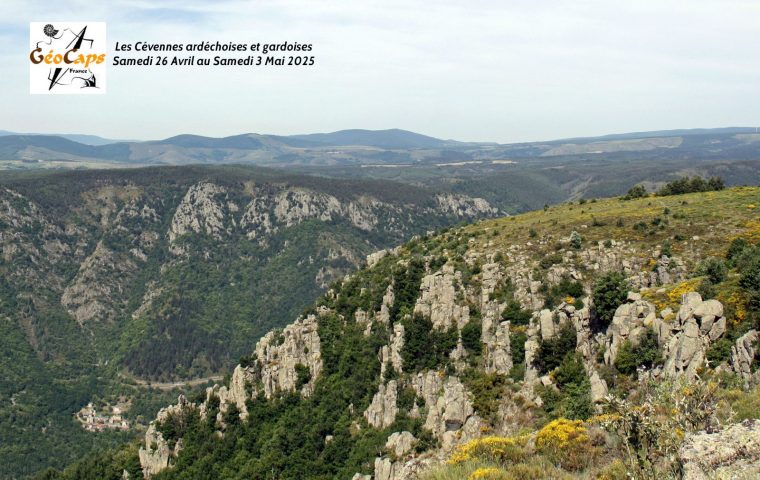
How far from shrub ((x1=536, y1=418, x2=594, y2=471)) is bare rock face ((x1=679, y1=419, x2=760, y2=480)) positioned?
8.51 m

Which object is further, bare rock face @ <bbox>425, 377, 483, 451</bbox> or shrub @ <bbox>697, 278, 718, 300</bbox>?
bare rock face @ <bbox>425, 377, 483, 451</bbox>

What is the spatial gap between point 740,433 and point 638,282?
161ft

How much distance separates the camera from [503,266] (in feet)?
243

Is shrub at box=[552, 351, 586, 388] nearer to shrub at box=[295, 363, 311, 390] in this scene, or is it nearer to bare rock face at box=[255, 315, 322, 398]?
bare rock face at box=[255, 315, 322, 398]

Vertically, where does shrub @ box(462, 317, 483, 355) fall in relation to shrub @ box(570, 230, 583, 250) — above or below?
below

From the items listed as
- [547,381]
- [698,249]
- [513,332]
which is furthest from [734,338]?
[698,249]

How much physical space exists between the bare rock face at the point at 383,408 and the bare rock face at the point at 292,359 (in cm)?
1709

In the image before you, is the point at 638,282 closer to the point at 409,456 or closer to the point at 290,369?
the point at 409,456

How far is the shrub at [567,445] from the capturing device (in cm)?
2478

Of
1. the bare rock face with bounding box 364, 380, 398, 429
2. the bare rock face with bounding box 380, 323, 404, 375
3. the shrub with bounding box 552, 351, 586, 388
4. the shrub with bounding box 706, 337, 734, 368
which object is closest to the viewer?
the shrub with bounding box 706, 337, 734, 368

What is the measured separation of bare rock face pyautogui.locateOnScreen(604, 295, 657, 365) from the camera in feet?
152

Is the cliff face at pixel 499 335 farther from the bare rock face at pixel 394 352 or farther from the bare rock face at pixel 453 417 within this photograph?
the bare rock face at pixel 394 352

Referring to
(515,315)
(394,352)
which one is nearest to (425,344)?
(394,352)

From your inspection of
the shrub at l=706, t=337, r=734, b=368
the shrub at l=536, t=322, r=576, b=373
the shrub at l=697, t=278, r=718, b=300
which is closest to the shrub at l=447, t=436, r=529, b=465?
the shrub at l=706, t=337, r=734, b=368
